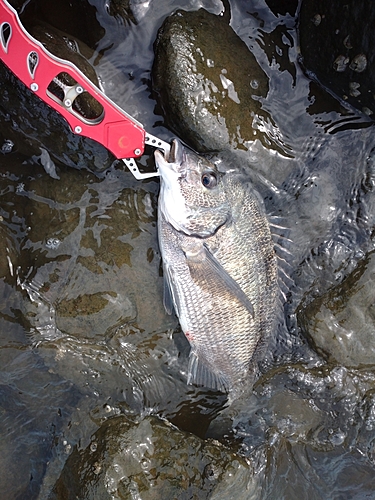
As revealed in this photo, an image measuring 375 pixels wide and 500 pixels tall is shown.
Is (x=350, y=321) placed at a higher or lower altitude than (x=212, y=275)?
higher

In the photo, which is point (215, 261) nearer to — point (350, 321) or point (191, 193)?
point (191, 193)

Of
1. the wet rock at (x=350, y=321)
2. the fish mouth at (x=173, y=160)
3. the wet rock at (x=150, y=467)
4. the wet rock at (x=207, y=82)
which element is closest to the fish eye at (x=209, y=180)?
the fish mouth at (x=173, y=160)

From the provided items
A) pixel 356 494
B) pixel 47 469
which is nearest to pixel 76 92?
pixel 47 469

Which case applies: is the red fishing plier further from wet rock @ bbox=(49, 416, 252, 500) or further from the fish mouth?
wet rock @ bbox=(49, 416, 252, 500)

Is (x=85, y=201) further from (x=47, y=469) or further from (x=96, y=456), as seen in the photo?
(x=47, y=469)

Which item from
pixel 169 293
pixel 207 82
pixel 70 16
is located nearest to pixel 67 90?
pixel 70 16

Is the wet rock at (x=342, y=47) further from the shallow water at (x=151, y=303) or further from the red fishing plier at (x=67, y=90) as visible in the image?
the red fishing plier at (x=67, y=90)
